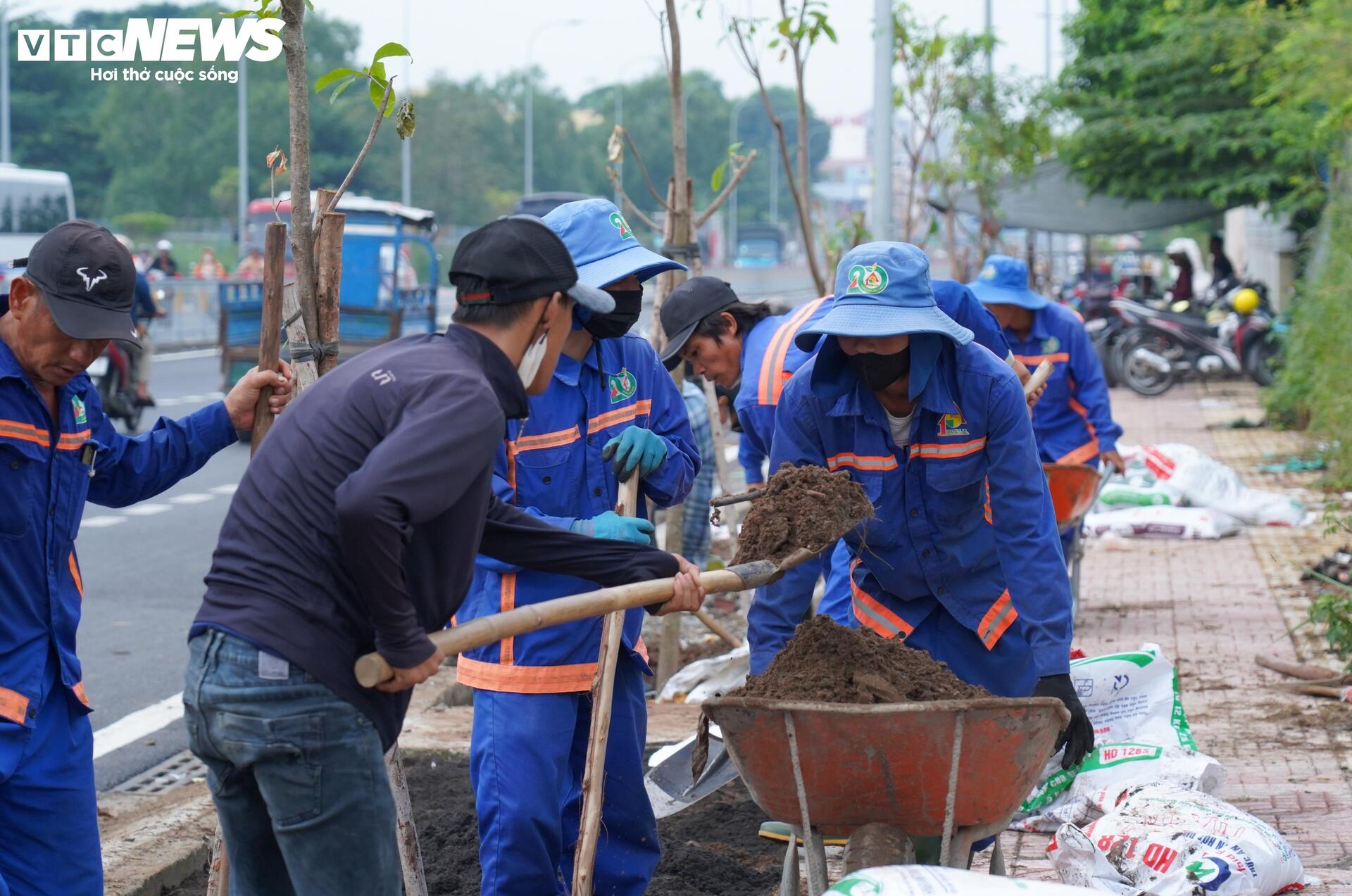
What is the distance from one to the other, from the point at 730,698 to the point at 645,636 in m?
4.95

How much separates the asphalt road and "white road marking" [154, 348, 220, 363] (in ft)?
42.0

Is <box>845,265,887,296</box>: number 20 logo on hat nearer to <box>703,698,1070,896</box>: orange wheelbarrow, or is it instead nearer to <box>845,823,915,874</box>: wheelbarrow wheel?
<box>703,698,1070,896</box>: orange wheelbarrow

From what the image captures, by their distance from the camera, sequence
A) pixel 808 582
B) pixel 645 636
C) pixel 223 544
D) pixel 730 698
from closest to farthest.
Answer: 1. pixel 223 544
2. pixel 730 698
3. pixel 808 582
4. pixel 645 636

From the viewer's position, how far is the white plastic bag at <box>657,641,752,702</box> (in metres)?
6.38

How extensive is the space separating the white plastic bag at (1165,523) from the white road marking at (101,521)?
700 centimetres

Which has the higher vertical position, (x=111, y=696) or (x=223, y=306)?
(x=223, y=306)

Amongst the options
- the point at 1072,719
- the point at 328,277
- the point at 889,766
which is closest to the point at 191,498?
the point at 328,277

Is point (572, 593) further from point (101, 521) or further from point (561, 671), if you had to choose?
point (101, 521)

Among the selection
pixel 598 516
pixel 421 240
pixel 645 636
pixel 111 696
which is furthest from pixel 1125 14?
pixel 598 516

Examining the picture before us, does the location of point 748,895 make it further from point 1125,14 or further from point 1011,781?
point 1125,14

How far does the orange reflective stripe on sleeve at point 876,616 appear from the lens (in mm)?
3859

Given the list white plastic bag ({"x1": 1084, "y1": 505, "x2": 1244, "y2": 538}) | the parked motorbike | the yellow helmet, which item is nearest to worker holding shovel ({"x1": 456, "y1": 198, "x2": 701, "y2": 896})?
white plastic bag ({"x1": 1084, "y1": 505, "x2": 1244, "y2": 538})

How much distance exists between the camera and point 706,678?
6.55 m

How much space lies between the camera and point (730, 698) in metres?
2.88
